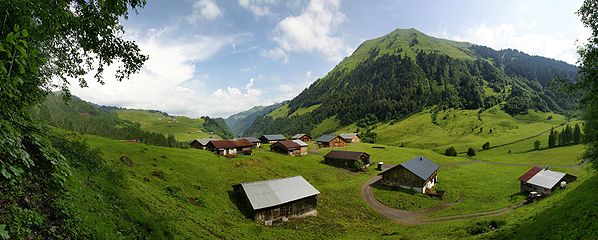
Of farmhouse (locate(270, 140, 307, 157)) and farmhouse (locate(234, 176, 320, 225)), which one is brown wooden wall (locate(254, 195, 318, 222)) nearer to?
farmhouse (locate(234, 176, 320, 225))

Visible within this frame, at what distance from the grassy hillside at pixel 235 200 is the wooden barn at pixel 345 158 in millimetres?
7863

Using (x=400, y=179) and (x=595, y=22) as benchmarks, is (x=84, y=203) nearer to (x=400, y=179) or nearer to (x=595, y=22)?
(x=595, y=22)

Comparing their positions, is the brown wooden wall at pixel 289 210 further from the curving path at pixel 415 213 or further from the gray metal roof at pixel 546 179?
the gray metal roof at pixel 546 179

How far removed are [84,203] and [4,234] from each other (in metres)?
13.4

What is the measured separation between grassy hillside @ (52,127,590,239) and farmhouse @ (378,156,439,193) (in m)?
5.75

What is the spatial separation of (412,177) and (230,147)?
65987 millimetres

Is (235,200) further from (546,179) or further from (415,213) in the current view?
(546,179)

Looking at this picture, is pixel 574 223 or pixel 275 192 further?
pixel 275 192

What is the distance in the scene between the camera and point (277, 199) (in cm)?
5166

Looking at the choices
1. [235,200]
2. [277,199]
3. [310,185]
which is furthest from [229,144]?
[277,199]

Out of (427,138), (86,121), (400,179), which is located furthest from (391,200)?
(86,121)

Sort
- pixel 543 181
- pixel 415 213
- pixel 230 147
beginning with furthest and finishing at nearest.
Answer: pixel 230 147 < pixel 543 181 < pixel 415 213

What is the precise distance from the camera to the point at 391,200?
217 ft

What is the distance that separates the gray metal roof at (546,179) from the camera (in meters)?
62.6
